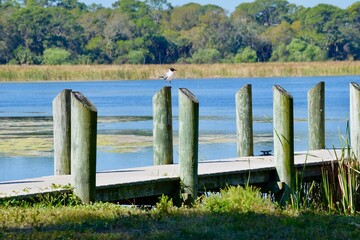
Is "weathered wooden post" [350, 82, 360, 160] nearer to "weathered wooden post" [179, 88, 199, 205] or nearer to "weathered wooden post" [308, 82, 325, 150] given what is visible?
"weathered wooden post" [308, 82, 325, 150]

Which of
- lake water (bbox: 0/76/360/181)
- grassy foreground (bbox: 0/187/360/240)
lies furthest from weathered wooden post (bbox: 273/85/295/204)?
grassy foreground (bbox: 0/187/360/240)

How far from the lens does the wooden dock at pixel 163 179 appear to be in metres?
10.7

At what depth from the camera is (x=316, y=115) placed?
15.0m

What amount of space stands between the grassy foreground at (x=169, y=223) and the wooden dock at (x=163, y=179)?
716 mm

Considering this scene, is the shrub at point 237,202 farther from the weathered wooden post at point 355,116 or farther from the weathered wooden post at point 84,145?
the weathered wooden post at point 355,116

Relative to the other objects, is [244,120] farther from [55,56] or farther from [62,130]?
[55,56]

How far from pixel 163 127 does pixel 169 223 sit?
4.11 meters

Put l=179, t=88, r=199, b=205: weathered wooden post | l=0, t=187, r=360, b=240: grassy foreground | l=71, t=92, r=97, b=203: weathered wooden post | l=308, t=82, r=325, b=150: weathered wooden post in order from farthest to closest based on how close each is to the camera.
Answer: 1. l=308, t=82, r=325, b=150: weathered wooden post
2. l=179, t=88, r=199, b=205: weathered wooden post
3. l=71, t=92, r=97, b=203: weathered wooden post
4. l=0, t=187, r=360, b=240: grassy foreground

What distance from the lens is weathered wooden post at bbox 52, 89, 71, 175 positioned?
1180 cm

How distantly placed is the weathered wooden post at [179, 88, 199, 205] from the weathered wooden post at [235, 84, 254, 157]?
2788 mm

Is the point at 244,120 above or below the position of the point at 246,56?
below

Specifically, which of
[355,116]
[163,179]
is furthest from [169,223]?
[355,116]

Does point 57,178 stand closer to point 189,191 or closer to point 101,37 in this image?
point 189,191

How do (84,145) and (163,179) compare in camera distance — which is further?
(163,179)
